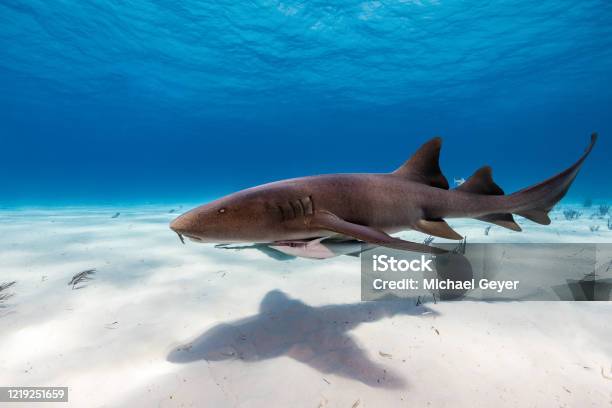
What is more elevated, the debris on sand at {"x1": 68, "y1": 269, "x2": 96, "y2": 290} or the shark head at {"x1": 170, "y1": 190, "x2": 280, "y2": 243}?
the shark head at {"x1": 170, "y1": 190, "x2": 280, "y2": 243}

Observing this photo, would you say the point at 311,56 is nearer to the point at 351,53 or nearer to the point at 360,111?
the point at 351,53

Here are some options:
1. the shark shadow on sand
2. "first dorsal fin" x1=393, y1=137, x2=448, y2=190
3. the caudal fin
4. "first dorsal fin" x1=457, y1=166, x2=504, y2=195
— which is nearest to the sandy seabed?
the shark shadow on sand

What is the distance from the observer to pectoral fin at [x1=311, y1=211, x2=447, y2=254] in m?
2.16

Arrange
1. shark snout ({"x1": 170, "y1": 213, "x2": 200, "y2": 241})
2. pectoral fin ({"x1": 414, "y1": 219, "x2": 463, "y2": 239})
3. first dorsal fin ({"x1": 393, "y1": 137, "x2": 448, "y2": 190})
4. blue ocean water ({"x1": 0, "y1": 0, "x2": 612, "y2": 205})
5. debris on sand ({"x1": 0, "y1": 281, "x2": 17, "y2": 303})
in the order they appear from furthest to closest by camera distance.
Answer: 1. blue ocean water ({"x1": 0, "y1": 0, "x2": 612, "y2": 205})
2. first dorsal fin ({"x1": 393, "y1": 137, "x2": 448, "y2": 190})
3. debris on sand ({"x1": 0, "y1": 281, "x2": 17, "y2": 303})
4. pectoral fin ({"x1": 414, "y1": 219, "x2": 463, "y2": 239})
5. shark snout ({"x1": 170, "y1": 213, "x2": 200, "y2": 241})

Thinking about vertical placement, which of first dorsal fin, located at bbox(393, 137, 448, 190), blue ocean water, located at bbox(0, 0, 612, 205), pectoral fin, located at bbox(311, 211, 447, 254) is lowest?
pectoral fin, located at bbox(311, 211, 447, 254)

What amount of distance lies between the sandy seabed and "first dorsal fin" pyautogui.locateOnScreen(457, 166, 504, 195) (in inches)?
57.2

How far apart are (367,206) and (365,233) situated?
0.80m

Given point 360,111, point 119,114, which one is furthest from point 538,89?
point 119,114

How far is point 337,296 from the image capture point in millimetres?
4055

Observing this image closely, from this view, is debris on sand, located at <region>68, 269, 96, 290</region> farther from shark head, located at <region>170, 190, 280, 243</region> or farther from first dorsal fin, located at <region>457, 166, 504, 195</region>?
first dorsal fin, located at <region>457, 166, 504, 195</region>

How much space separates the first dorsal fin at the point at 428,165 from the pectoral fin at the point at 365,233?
1678mm

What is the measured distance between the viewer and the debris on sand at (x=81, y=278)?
428 centimetres

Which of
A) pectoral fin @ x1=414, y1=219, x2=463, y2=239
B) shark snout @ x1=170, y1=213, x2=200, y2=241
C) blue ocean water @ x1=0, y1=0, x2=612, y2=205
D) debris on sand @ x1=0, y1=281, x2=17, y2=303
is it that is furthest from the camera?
blue ocean water @ x1=0, y1=0, x2=612, y2=205

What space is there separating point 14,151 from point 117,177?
156ft
